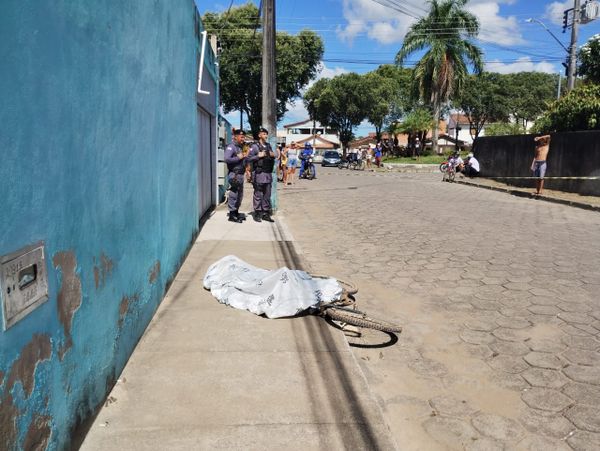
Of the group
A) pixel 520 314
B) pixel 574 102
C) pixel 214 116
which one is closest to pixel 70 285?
pixel 520 314

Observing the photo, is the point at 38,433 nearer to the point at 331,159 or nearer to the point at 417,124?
the point at 417,124

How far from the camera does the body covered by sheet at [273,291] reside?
4715mm

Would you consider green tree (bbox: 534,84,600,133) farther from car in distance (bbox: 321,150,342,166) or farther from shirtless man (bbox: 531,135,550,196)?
car in distance (bbox: 321,150,342,166)

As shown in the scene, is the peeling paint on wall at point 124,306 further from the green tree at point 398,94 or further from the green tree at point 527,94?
the green tree at point 527,94

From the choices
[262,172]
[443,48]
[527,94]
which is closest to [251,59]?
[443,48]

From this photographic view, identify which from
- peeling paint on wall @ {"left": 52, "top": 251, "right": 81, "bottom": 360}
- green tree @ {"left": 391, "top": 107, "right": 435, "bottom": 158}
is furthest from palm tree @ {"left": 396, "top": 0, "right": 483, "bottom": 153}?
peeling paint on wall @ {"left": 52, "top": 251, "right": 81, "bottom": 360}

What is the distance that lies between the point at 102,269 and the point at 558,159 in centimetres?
1673

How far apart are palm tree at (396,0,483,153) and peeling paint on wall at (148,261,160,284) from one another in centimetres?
3114

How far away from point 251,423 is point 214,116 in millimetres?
9970

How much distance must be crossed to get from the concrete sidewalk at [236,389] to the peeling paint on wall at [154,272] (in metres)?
0.36

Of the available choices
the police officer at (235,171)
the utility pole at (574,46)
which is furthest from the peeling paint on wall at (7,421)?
the utility pole at (574,46)

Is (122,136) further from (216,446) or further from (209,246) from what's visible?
(209,246)

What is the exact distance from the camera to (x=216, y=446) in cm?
265

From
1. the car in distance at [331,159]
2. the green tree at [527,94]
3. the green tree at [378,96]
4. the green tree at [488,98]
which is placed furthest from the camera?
the green tree at [527,94]
